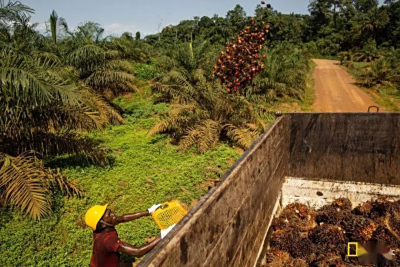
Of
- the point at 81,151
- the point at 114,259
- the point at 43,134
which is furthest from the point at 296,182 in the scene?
the point at 43,134

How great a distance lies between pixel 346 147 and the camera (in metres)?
4.76

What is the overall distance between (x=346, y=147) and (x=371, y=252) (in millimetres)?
1654

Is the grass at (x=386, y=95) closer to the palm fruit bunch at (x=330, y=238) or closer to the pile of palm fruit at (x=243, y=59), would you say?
the pile of palm fruit at (x=243, y=59)

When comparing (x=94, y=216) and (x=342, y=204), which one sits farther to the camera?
(x=342, y=204)

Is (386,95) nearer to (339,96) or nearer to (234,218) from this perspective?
(339,96)

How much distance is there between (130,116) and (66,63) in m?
2.29

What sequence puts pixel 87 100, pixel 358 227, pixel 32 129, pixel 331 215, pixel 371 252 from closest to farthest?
1. pixel 371 252
2. pixel 358 227
3. pixel 331 215
4. pixel 32 129
5. pixel 87 100

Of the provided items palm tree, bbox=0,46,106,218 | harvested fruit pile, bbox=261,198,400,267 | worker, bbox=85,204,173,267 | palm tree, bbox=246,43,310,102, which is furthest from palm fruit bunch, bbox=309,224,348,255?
palm tree, bbox=246,43,310,102

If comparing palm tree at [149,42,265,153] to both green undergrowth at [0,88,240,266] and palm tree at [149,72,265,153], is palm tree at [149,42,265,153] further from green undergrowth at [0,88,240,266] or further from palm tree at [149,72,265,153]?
green undergrowth at [0,88,240,266]

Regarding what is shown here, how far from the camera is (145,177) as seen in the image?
544 centimetres

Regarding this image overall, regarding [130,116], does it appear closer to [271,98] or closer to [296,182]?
[271,98]

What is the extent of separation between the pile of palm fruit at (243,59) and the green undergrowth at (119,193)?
1945 mm

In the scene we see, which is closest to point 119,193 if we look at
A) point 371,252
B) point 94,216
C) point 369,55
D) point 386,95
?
point 94,216

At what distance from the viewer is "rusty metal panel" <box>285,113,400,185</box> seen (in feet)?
15.0
